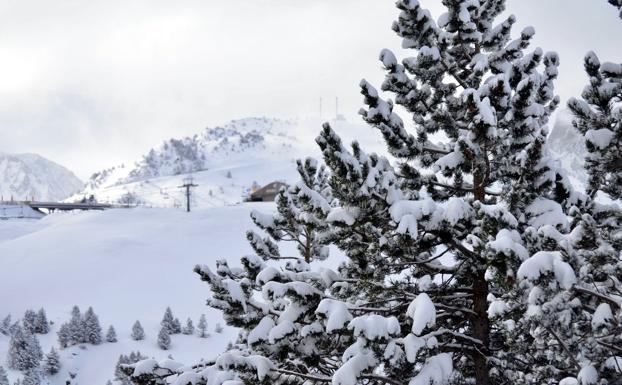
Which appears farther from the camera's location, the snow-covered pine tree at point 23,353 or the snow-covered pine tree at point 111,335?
the snow-covered pine tree at point 111,335

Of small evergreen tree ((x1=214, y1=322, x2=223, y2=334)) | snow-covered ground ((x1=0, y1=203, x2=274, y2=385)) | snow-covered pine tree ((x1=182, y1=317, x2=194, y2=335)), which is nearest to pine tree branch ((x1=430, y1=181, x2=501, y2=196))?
snow-covered ground ((x1=0, y1=203, x2=274, y2=385))

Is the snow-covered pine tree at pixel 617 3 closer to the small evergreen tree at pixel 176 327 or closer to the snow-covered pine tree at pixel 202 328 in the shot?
the snow-covered pine tree at pixel 202 328

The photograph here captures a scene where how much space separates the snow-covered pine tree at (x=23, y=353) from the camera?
3228 cm

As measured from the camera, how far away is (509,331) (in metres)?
5.23

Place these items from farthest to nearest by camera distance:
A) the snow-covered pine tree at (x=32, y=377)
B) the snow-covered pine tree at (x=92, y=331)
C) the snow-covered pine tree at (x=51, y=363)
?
the snow-covered pine tree at (x=92, y=331), the snow-covered pine tree at (x=51, y=363), the snow-covered pine tree at (x=32, y=377)

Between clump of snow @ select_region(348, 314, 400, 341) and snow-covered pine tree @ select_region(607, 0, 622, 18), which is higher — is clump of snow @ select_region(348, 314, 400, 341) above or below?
below

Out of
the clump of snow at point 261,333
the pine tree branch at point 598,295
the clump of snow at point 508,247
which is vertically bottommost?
the clump of snow at point 261,333

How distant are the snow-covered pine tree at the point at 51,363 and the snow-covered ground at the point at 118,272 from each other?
56 centimetres

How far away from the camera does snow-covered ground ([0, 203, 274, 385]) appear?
39.1 metres

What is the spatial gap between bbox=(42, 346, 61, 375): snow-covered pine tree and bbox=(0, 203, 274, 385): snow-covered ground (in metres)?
0.56

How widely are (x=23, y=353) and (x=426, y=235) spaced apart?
3491cm

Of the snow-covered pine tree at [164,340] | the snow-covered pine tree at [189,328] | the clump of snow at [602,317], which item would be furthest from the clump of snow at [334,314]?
the snow-covered pine tree at [189,328]

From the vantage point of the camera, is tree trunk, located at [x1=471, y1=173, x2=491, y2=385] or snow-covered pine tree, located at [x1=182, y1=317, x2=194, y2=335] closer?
tree trunk, located at [x1=471, y1=173, x2=491, y2=385]

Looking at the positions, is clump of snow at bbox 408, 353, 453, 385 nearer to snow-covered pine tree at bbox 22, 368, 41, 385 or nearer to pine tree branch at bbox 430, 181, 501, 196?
pine tree branch at bbox 430, 181, 501, 196
